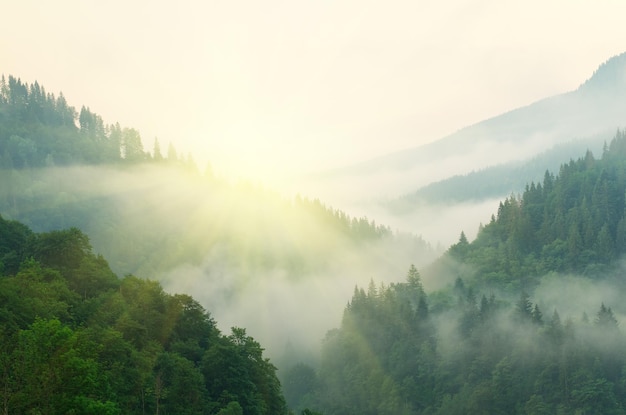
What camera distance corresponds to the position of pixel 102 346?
153 ft

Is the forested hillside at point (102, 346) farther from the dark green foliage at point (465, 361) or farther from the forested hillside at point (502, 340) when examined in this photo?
the forested hillside at point (502, 340)

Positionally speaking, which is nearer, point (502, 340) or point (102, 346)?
point (102, 346)

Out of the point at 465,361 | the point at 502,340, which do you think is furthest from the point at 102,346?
the point at 465,361

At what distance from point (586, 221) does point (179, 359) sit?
157870 millimetres

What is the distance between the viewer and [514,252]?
19650 cm

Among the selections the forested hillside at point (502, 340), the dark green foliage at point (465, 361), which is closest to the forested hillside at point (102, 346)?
the dark green foliage at point (465, 361)

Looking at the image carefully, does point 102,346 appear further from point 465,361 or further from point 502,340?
point 465,361

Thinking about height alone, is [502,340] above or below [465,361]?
above

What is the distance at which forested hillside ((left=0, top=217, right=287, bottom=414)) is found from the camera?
39.5 m

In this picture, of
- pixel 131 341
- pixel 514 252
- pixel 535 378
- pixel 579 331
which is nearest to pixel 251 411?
pixel 131 341

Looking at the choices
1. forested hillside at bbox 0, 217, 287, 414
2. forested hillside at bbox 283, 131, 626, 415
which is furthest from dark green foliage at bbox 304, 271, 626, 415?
forested hillside at bbox 0, 217, 287, 414

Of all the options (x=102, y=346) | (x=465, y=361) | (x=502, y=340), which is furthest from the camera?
(x=465, y=361)

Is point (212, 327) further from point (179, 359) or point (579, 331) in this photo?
point (579, 331)

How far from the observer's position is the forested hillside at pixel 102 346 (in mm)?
39469
